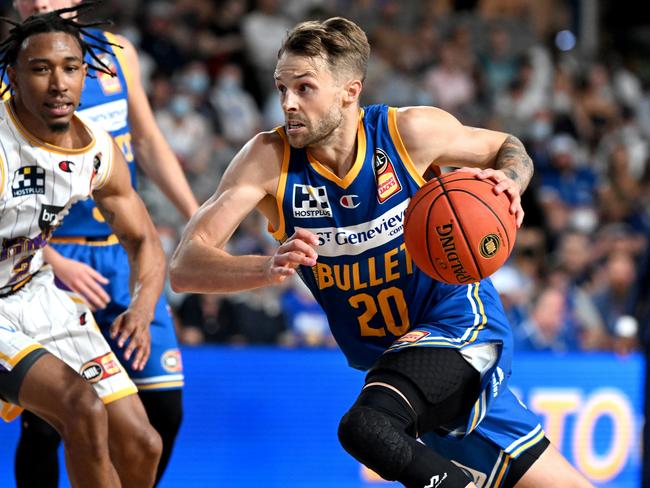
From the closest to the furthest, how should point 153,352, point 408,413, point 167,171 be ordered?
1. point 408,413
2. point 153,352
3. point 167,171

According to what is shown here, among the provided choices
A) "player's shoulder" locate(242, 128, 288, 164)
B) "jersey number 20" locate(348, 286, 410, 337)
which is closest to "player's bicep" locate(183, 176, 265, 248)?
"player's shoulder" locate(242, 128, 288, 164)

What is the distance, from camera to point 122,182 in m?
4.41

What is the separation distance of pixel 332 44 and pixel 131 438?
1.80 meters

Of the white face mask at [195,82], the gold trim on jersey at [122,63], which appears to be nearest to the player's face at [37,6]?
the gold trim on jersey at [122,63]

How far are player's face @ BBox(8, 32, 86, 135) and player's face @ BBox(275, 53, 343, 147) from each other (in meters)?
0.80

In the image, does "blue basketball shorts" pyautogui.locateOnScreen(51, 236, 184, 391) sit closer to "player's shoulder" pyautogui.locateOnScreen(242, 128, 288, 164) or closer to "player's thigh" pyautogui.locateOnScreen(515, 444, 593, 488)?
"player's shoulder" pyautogui.locateOnScreen(242, 128, 288, 164)

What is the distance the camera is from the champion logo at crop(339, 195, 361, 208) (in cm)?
415

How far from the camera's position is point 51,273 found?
4.54 metres

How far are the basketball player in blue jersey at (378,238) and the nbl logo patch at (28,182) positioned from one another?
590 millimetres

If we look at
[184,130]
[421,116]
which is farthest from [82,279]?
[184,130]

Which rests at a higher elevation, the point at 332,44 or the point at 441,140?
the point at 332,44

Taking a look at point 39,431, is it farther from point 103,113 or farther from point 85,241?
point 103,113

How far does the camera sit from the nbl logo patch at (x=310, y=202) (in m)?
4.17

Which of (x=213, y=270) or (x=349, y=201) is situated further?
(x=349, y=201)
